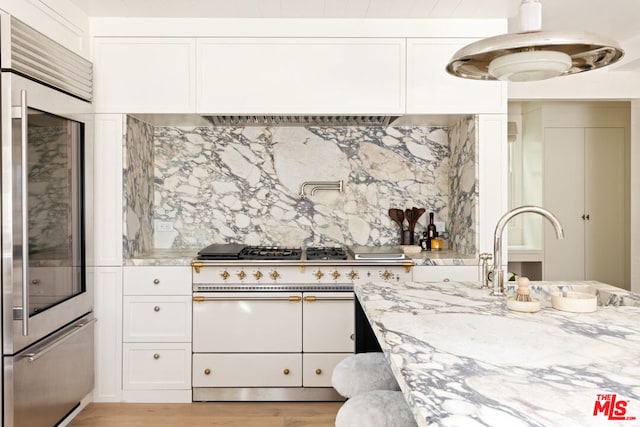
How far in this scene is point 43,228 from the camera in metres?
2.52

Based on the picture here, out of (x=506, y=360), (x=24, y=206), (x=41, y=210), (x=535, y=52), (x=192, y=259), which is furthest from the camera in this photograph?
(x=192, y=259)

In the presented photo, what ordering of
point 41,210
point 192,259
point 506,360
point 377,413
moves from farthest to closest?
1. point 192,259
2. point 41,210
3. point 377,413
4. point 506,360

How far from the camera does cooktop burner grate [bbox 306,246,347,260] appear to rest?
3273mm

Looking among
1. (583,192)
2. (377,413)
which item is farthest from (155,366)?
(583,192)

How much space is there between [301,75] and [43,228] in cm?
178

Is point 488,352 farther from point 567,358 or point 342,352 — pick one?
point 342,352

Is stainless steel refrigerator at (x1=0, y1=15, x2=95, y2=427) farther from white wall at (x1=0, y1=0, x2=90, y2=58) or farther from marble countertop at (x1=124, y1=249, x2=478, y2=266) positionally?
marble countertop at (x1=124, y1=249, x2=478, y2=266)

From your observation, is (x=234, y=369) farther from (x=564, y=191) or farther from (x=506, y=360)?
(x=564, y=191)

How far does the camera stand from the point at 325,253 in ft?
11.3

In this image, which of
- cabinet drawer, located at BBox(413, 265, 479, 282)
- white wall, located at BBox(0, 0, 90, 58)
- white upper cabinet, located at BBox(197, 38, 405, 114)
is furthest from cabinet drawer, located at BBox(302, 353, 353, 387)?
white wall, located at BBox(0, 0, 90, 58)

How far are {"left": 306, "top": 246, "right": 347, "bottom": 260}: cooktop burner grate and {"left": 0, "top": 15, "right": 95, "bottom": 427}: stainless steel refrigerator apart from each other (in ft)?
4.63

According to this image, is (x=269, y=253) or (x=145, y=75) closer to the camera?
(x=145, y=75)

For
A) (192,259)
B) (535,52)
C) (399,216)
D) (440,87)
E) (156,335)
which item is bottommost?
(156,335)

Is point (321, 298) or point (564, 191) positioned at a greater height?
point (564, 191)
